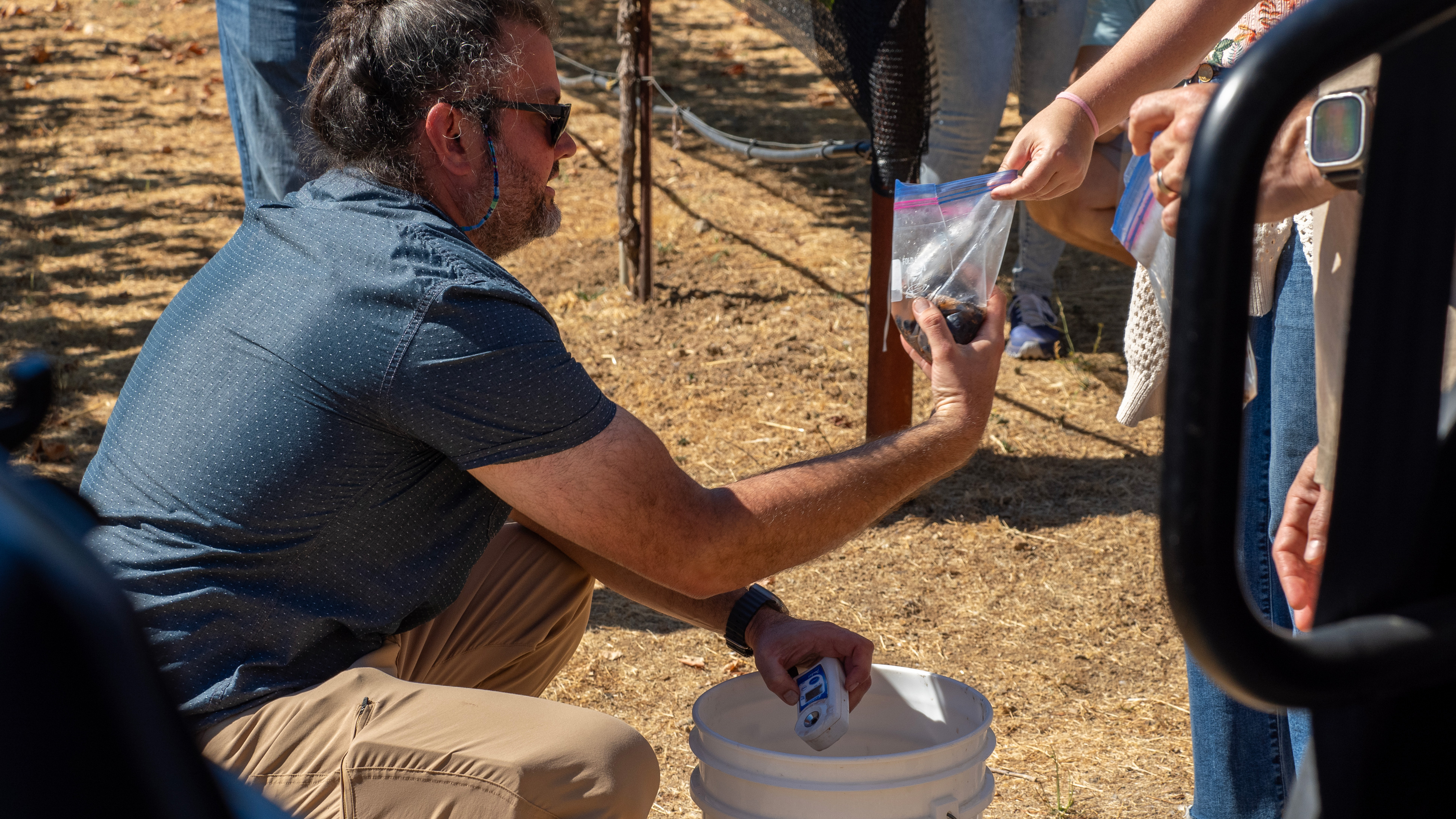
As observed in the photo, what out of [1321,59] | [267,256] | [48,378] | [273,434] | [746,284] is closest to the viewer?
[1321,59]

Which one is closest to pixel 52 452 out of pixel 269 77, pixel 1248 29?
pixel 269 77

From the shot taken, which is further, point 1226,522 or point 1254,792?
point 1254,792

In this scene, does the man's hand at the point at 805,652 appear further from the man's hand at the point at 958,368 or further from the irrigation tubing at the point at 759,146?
the irrigation tubing at the point at 759,146

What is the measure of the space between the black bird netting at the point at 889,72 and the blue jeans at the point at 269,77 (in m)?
1.37

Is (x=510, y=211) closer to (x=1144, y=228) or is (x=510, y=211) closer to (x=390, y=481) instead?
(x=390, y=481)

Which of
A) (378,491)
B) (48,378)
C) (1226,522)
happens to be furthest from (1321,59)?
(378,491)

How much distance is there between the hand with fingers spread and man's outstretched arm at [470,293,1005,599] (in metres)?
0.59

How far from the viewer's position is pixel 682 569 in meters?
1.82

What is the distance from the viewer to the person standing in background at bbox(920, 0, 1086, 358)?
3.78 m

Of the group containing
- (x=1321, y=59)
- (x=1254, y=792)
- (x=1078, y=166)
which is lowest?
(x=1254, y=792)

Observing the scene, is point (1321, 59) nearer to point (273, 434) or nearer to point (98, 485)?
point (273, 434)

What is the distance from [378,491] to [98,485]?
0.42 metres

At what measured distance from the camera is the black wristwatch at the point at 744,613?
2143 millimetres

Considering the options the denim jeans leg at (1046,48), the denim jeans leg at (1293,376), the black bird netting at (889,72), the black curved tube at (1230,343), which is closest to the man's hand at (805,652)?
the denim jeans leg at (1293,376)
